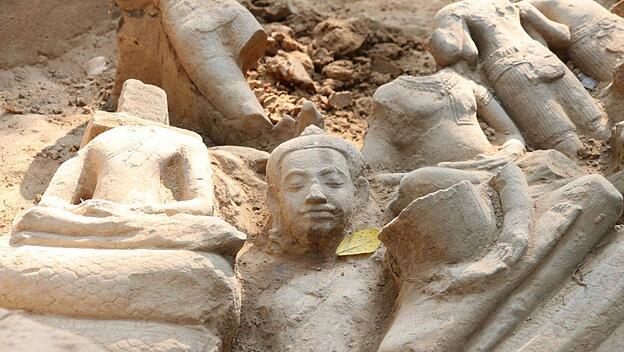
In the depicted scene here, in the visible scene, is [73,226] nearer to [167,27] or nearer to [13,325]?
[13,325]

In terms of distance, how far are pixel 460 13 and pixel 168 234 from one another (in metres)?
2.52

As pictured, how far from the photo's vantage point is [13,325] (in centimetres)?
301

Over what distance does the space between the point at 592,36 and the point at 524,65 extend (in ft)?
1.93

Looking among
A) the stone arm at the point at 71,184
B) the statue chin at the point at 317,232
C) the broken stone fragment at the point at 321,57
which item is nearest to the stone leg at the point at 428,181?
the statue chin at the point at 317,232

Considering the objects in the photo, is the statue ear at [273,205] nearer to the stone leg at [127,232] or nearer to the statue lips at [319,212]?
the statue lips at [319,212]

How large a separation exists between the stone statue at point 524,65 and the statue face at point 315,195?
119 cm

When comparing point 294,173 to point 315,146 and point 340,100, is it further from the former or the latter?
point 340,100

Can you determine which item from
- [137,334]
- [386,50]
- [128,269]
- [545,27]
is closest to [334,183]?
[128,269]

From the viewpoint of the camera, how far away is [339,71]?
6.13 meters

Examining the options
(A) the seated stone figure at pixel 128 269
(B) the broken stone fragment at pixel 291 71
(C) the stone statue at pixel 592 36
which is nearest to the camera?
(A) the seated stone figure at pixel 128 269

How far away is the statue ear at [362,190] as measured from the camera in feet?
13.1

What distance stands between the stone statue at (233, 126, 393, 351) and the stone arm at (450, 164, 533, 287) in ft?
1.54

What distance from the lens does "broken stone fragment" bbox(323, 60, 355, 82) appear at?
6129 mm

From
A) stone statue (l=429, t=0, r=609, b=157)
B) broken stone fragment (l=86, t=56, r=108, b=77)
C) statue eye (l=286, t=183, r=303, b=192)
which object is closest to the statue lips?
statue eye (l=286, t=183, r=303, b=192)
